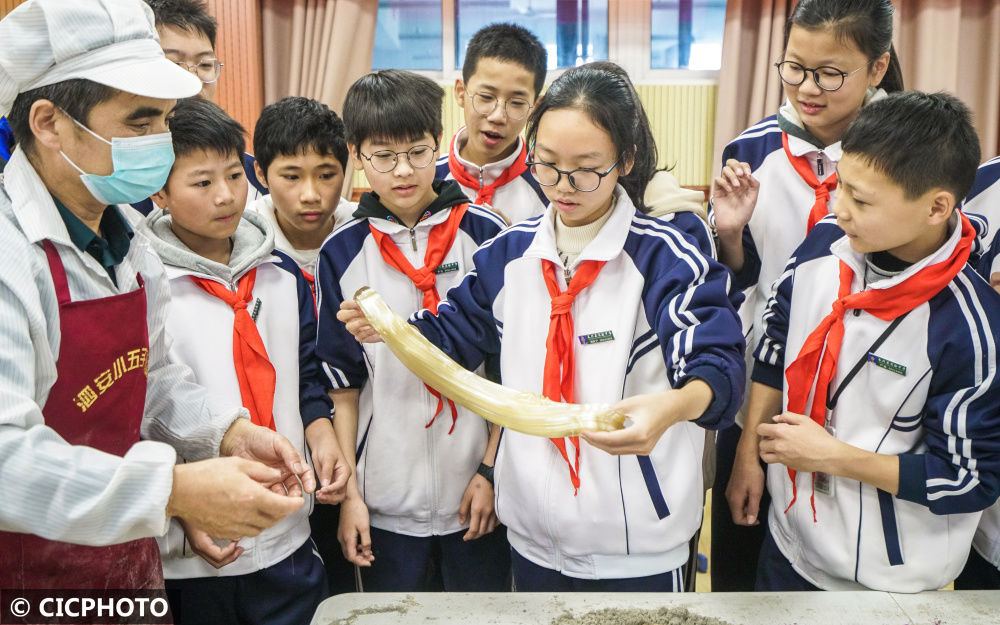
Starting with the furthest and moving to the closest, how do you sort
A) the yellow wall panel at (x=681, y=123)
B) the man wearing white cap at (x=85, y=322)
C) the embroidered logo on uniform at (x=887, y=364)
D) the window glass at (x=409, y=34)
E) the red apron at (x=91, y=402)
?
1. the window glass at (x=409, y=34)
2. the yellow wall panel at (x=681, y=123)
3. the embroidered logo on uniform at (x=887, y=364)
4. the red apron at (x=91, y=402)
5. the man wearing white cap at (x=85, y=322)

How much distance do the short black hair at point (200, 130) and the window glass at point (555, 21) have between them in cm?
381

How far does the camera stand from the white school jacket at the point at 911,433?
5.22 feet

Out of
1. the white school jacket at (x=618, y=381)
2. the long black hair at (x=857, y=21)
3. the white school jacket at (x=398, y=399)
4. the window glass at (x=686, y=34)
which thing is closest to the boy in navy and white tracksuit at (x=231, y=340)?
the white school jacket at (x=398, y=399)

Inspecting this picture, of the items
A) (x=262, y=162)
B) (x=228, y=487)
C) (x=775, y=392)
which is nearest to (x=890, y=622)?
(x=775, y=392)

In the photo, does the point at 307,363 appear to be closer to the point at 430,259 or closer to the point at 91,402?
the point at 430,259

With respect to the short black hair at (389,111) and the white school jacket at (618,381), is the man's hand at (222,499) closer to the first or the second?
the white school jacket at (618,381)

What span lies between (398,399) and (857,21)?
4.99 feet

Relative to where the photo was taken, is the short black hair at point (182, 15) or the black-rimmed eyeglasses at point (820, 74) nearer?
the black-rimmed eyeglasses at point (820, 74)

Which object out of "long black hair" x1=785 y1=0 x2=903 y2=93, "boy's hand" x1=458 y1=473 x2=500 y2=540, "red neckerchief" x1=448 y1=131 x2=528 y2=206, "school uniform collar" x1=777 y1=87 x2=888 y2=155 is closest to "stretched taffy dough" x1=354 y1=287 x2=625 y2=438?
"boy's hand" x1=458 y1=473 x2=500 y2=540

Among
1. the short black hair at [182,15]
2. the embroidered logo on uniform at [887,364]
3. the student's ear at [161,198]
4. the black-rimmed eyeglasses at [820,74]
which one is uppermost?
the short black hair at [182,15]

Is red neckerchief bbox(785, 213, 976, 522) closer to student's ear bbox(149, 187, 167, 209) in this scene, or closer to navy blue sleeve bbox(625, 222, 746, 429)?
navy blue sleeve bbox(625, 222, 746, 429)

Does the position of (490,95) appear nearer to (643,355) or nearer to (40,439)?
(643,355)

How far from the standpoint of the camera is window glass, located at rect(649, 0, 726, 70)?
5453 mm

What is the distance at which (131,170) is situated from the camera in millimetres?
1387
